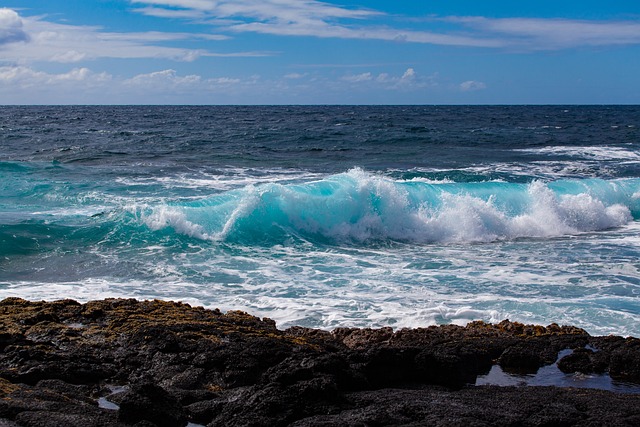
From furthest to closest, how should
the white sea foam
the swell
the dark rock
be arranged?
the white sea foam
the swell
the dark rock

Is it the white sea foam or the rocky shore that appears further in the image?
the white sea foam

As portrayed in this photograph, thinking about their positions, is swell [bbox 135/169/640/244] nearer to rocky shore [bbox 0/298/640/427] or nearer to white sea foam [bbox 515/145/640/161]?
rocky shore [bbox 0/298/640/427]

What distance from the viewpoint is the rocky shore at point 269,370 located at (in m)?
5.12

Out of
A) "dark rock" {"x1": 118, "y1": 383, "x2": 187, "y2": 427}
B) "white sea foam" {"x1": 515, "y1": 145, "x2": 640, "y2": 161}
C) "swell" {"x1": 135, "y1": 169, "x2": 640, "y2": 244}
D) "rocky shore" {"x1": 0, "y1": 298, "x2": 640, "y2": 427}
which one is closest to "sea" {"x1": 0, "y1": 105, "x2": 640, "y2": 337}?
"swell" {"x1": 135, "y1": 169, "x2": 640, "y2": 244}

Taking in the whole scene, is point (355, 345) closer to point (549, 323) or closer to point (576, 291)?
point (549, 323)

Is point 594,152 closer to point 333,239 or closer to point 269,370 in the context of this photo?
point 333,239

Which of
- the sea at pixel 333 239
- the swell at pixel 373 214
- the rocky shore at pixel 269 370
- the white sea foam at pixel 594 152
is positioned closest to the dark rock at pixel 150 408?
the rocky shore at pixel 269 370

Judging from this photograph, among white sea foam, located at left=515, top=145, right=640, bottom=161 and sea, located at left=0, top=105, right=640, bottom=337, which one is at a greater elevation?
white sea foam, located at left=515, top=145, right=640, bottom=161

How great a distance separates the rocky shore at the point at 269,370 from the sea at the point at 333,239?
1534 millimetres

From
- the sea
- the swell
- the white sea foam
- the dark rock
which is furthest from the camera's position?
the white sea foam

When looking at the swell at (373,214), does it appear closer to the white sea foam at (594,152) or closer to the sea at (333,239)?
the sea at (333,239)

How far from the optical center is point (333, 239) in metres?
15.7

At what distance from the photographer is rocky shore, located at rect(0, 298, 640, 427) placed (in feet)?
16.8

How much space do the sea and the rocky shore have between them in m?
1.53
